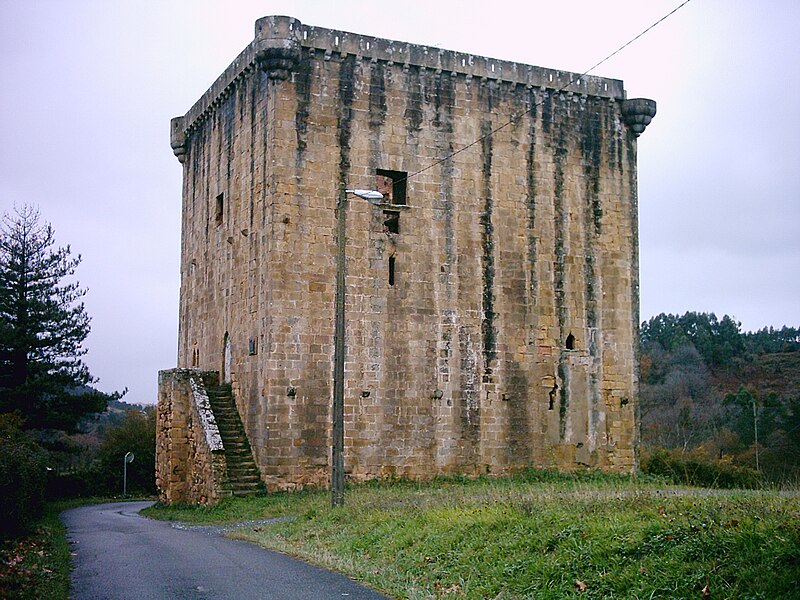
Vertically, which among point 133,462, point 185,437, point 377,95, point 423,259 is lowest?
point 133,462

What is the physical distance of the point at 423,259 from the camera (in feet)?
77.3

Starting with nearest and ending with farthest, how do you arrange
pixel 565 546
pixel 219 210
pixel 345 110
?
pixel 565 546, pixel 345 110, pixel 219 210

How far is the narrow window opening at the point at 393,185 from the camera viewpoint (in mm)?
23594

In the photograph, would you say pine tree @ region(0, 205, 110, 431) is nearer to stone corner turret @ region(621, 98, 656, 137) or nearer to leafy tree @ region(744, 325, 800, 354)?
stone corner turret @ region(621, 98, 656, 137)

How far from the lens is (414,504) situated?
15.0 metres

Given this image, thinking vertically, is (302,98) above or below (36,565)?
above

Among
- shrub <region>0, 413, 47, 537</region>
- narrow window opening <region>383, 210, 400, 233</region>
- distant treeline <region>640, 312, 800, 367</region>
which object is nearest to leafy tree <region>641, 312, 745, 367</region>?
distant treeline <region>640, 312, 800, 367</region>

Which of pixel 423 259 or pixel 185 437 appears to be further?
pixel 185 437

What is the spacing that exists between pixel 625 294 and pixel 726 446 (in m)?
26.4

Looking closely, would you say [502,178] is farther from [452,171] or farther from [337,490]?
[337,490]

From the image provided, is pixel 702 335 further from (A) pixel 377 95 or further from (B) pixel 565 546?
(B) pixel 565 546

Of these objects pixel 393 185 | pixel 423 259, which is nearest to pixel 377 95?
pixel 393 185

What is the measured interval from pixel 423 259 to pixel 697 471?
32.8ft

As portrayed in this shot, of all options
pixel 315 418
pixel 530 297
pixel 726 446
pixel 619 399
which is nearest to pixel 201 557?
pixel 315 418
